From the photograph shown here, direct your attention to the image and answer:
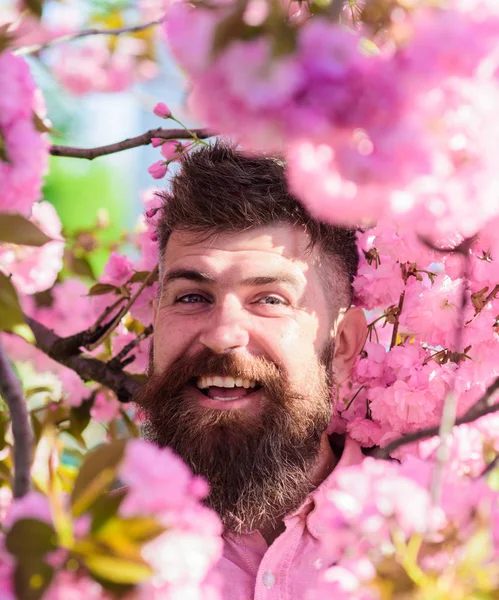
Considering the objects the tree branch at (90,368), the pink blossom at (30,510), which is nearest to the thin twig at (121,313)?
the tree branch at (90,368)

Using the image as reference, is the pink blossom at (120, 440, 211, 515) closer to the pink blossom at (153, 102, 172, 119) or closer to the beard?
the beard

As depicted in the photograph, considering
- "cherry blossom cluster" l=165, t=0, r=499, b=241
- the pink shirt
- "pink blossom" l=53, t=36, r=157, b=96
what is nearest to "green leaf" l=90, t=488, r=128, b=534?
"cherry blossom cluster" l=165, t=0, r=499, b=241

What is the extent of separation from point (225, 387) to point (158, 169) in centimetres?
47

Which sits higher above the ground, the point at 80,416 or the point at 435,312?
the point at 435,312

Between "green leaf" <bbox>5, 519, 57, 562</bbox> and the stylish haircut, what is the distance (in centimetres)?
103

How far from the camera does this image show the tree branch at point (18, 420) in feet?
2.15

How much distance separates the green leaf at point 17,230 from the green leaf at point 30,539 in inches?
9.4

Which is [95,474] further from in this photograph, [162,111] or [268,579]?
[162,111]

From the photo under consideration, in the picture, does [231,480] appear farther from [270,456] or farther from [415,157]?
[415,157]

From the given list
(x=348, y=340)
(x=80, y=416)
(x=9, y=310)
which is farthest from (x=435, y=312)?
(x=9, y=310)

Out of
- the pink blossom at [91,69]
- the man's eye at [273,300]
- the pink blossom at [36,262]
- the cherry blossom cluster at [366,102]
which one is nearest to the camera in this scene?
the cherry blossom cluster at [366,102]

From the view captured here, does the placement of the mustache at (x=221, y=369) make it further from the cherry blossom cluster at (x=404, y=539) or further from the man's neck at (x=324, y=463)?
the cherry blossom cluster at (x=404, y=539)

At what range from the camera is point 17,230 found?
703 mm

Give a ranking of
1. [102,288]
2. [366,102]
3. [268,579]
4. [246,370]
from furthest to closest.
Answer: [102,288] → [246,370] → [268,579] → [366,102]
